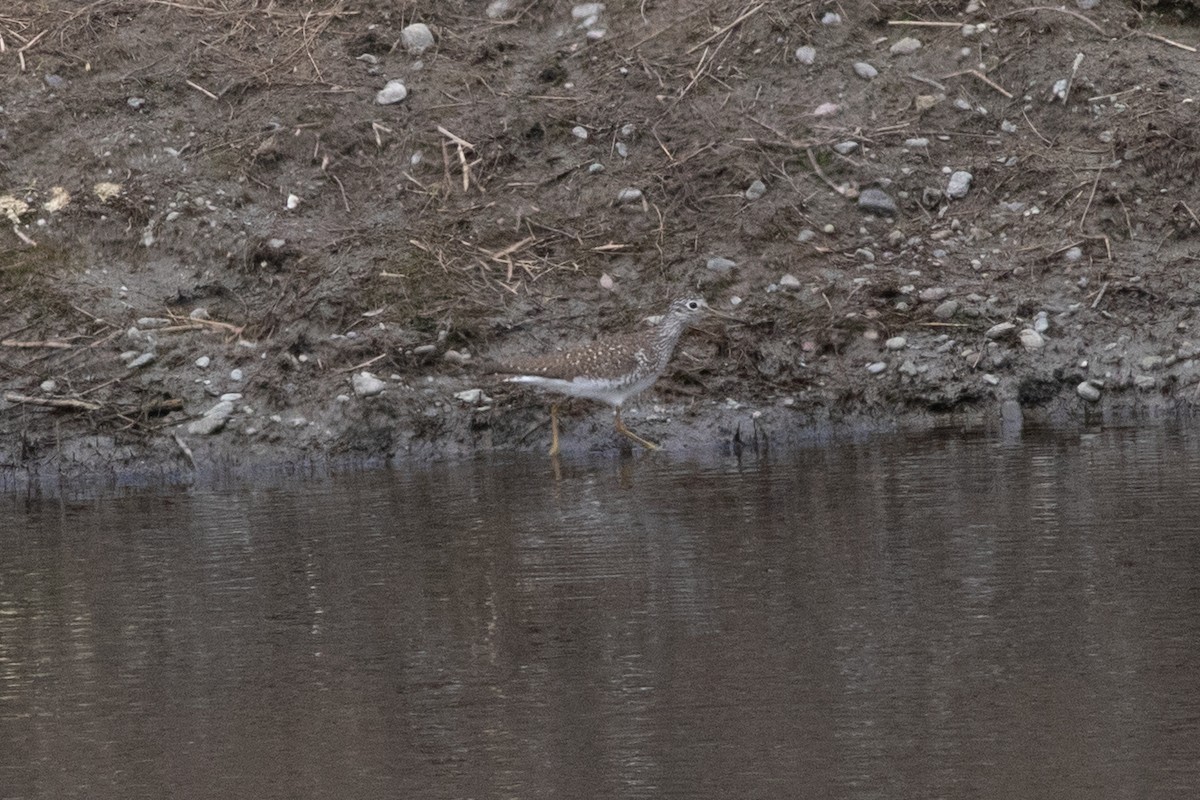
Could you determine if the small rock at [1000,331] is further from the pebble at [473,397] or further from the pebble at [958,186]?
the pebble at [473,397]

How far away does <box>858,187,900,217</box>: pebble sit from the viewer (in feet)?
43.1

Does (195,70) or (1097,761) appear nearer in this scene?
(1097,761)

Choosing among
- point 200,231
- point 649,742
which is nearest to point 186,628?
point 649,742

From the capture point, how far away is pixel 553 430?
445 inches

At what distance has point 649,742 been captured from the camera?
537 centimetres

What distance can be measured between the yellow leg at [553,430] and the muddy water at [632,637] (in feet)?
4.09

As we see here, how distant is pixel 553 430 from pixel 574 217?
95.6 inches

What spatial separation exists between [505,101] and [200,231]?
262 centimetres

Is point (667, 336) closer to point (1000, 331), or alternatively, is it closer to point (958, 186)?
point (1000, 331)

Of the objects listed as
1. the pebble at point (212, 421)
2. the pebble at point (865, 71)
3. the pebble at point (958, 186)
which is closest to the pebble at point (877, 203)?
the pebble at point (958, 186)

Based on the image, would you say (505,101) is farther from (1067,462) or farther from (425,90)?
(1067,462)

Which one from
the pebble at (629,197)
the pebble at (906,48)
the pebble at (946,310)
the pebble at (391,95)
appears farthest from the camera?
the pebble at (906,48)

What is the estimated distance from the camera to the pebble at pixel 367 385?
11.5m

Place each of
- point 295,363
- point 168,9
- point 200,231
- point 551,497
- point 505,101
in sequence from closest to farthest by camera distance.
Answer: point 551,497 → point 295,363 → point 200,231 → point 505,101 → point 168,9
